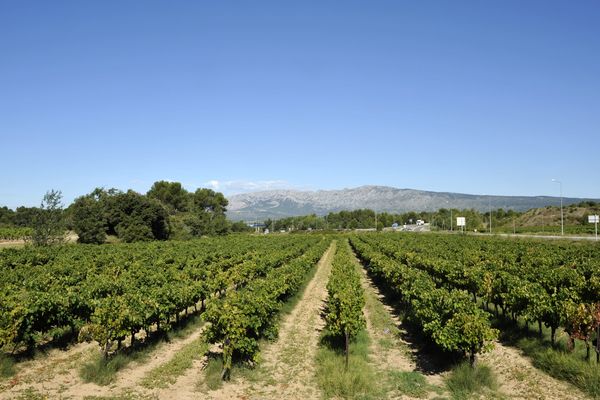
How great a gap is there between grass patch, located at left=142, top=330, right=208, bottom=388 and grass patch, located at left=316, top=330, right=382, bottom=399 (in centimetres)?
397

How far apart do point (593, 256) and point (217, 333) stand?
36.5 metres

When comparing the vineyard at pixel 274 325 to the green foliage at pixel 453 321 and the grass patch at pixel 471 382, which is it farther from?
the grass patch at pixel 471 382

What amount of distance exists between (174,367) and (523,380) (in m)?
11.2

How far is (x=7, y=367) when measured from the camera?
45.6ft

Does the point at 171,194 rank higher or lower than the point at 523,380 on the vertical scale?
higher

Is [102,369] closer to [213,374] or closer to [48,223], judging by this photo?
[213,374]

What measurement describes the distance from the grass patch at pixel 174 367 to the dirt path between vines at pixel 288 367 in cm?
174

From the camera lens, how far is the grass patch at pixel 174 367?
13.7m

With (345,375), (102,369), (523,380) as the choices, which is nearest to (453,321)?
(523,380)

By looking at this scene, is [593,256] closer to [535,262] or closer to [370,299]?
[535,262]

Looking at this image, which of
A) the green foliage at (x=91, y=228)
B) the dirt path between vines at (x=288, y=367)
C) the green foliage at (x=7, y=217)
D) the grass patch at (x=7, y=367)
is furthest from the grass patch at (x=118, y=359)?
the green foliage at (x=7, y=217)

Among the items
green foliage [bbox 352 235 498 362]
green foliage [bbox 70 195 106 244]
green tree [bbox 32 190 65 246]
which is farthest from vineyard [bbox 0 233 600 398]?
green foliage [bbox 70 195 106 244]

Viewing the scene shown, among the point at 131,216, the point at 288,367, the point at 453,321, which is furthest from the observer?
the point at 131,216

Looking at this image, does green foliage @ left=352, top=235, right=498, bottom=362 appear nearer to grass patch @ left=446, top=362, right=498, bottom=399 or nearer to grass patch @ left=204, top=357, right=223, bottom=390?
grass patch @ left=446, top=362, right=498, bottom=399
